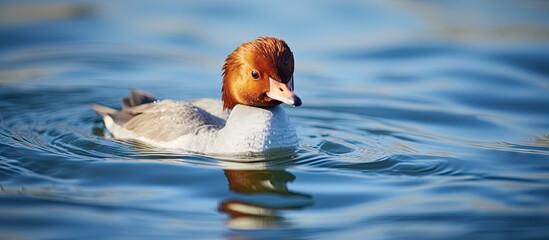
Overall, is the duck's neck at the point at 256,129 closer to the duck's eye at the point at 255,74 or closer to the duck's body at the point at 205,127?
the duck's body at the point at 205,127

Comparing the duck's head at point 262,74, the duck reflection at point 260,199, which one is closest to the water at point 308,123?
the duck reflection at point 260,199

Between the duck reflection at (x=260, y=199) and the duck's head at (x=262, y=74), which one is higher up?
the duck's head at (x=262, y=74)

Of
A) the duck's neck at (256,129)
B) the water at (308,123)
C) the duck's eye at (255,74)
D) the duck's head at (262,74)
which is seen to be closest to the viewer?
the water at (308,123)

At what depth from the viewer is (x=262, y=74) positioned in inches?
325

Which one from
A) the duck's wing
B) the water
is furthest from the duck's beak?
the duck's wing

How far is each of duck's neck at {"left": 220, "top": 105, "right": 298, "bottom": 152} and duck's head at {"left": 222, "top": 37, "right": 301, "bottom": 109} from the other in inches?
3.9

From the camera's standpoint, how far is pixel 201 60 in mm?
13953

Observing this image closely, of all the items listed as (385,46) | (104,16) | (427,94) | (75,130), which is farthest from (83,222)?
(104,16)

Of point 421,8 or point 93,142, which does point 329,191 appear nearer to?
point 93,142

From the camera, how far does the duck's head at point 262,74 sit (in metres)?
8.15

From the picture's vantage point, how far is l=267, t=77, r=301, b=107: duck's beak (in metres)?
8.00

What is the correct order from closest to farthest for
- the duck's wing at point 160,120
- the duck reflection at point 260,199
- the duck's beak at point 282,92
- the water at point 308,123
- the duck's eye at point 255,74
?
the duck reflection at point 260,199, the water at point 308,123, the duck's beak at point 282,92, the duck's eye at point 255,74, the duck's wing at point 160,120

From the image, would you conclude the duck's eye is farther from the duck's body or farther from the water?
the water

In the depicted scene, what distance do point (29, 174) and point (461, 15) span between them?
33.5 feet
